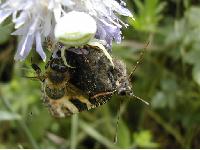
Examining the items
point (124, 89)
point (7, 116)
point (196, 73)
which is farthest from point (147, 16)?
point (124, 89)

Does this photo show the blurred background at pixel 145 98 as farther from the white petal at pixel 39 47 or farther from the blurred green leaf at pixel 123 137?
the white petal at pixel 39 47

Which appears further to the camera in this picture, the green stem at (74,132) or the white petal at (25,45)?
the green stem at (74,132)

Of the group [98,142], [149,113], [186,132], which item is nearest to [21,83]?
[98,142]

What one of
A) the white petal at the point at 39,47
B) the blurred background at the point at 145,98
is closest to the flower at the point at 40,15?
the white petal at the point at 39,47

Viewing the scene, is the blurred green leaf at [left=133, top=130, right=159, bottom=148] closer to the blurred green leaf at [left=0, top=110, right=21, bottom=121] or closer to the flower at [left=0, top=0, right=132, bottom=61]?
the blurred green leaf at [left=0, top=110, right=21, bottom=121]

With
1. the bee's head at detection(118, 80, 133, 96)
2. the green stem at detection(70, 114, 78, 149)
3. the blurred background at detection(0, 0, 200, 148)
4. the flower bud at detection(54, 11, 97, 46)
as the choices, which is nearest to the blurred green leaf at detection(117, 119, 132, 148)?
the blurred background at detection(0, 0, 200, 148)

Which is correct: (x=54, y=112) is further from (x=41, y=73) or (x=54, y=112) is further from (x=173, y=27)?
(x=173, y=27)

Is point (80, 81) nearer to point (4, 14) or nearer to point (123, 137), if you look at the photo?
point (4, 14)
